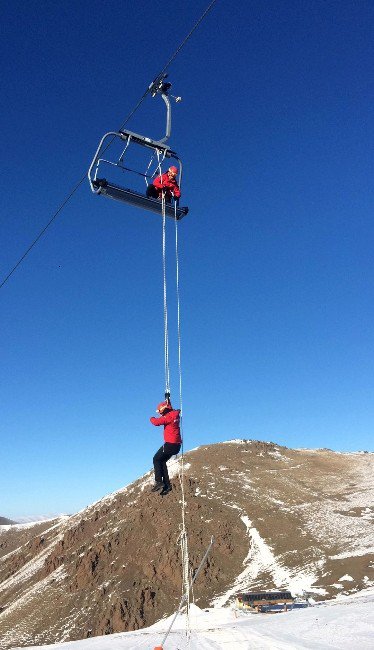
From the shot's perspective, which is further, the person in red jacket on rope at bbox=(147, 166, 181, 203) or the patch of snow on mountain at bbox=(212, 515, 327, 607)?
the patch of snow on mountain at bbox=(212, 515, 327, 607)

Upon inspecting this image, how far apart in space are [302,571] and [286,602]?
8.38 metres

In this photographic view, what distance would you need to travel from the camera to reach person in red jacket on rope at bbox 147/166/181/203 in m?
11.6

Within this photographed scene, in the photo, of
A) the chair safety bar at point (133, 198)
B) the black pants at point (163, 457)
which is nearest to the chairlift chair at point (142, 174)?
the chair safety bar at point (133, 198)

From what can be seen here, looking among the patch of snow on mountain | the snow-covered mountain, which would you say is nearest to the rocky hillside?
the patch of snow on mountain

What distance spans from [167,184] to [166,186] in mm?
60

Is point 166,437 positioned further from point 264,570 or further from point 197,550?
point 197,550

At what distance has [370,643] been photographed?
1263 cm

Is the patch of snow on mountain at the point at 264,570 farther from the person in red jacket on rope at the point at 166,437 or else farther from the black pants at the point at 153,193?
the black pants at the point at 153,193

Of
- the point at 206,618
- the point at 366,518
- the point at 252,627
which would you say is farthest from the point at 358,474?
the point at 252,627

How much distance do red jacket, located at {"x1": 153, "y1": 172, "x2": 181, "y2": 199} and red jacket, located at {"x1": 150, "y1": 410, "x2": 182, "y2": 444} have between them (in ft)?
19.7

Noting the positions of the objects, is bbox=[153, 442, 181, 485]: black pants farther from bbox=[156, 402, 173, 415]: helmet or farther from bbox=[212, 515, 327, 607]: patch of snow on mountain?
bbox=[212, 515, 327, 607]: patch of snow on mountain

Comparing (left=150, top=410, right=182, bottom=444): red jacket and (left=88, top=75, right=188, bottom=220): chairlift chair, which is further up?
(left=88, top=75, right=188, bottom=220): chairlift chair

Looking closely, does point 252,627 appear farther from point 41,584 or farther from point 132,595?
point 41,584

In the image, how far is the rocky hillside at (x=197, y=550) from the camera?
116 ft
